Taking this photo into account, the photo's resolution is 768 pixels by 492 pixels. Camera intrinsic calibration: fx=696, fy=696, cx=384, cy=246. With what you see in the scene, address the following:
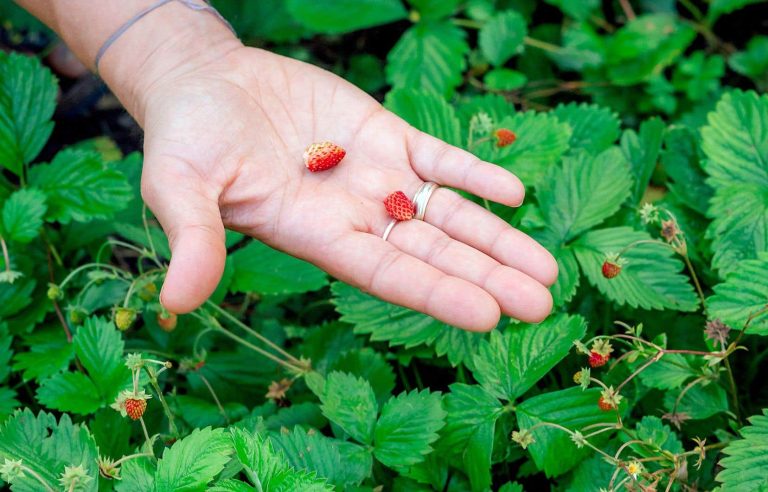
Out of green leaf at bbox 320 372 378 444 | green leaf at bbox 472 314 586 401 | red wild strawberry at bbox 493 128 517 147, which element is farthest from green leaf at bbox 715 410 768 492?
red wild strawberry at bbox 493 128 517 147

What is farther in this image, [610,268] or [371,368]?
[371,368]

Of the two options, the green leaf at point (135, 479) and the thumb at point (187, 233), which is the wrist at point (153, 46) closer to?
the thumb at point (187, 233)

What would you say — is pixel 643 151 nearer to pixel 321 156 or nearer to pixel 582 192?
pixel 582 192

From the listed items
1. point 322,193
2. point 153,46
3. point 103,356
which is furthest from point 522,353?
point 153,46

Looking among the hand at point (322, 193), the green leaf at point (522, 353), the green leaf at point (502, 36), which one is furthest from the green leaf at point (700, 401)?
the green leaf at point (502, 36)

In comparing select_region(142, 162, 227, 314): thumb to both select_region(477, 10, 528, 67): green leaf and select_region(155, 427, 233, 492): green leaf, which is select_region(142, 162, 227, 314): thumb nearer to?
select_region(155, 427, 233, 492): green leaf

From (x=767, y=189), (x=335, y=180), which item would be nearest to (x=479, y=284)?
(x=335, y=180)
